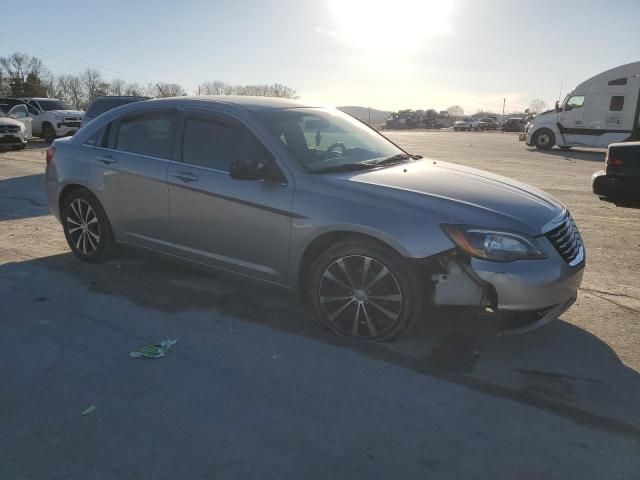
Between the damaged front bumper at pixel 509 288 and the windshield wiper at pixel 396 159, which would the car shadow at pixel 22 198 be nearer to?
the windshield wiper at pixel 396 159

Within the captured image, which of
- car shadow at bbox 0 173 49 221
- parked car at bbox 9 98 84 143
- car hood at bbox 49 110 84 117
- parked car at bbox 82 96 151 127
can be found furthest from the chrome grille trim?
car hood at bbox 49 110 84 117

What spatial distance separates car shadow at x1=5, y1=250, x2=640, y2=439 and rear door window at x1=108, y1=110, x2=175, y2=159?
3.16 ft

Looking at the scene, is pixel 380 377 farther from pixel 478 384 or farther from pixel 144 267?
pixel 144 267

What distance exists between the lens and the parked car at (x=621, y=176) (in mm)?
5906

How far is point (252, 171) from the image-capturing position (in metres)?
3.64

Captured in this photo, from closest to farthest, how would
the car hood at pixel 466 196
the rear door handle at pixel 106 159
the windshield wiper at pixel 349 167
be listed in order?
the car hood at pixel 466 196
the windshield wiper at pixel 349 167
the rear door handle at pixel 106 159

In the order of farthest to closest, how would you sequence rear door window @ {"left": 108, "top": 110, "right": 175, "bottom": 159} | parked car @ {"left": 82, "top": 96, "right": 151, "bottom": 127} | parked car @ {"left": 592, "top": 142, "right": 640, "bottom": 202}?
parked car @ {"left": 82, "top": 96, "right": 151, "bottom": 127} < parked car @ {"left": 592, "top": 142, "right": 640, "bottom": 202} < rear door window @ {"left": 108, "top": 110, "right": 175, "bottom": 159}

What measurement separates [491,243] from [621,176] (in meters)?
3.87

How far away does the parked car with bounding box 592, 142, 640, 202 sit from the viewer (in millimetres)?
5906

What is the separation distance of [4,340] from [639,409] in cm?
397

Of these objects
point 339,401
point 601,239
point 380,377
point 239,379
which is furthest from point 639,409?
point 601,239

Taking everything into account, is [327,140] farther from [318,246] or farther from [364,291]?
[364,291]

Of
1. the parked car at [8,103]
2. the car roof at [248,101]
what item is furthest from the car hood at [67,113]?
the car roof at [248,101]

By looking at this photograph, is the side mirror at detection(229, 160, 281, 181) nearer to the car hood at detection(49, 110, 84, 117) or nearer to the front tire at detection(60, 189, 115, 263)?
the front tire at detection(60, 189, 115, 263)
